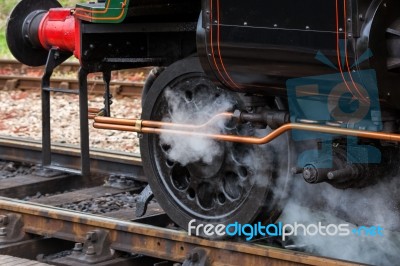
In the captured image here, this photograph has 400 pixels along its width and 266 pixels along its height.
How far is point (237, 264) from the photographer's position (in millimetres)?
5238

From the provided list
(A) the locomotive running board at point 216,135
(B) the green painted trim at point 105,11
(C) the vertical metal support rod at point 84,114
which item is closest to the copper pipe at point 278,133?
(A) the locomotive running board at point 216,135

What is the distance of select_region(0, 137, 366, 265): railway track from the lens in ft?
17.4

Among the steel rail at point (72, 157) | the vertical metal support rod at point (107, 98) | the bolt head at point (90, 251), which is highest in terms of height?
the vertical metal support rod at point (107, 98)

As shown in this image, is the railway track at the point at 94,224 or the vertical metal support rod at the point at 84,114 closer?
the railway track at the point at 94,224

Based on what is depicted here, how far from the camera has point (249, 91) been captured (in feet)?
16.4

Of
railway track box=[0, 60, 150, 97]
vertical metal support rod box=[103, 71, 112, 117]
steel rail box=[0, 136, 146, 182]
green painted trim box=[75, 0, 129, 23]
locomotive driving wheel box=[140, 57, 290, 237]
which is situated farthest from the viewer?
railway track box=[0, 60, 150, 97]

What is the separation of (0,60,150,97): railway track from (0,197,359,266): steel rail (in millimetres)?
5457

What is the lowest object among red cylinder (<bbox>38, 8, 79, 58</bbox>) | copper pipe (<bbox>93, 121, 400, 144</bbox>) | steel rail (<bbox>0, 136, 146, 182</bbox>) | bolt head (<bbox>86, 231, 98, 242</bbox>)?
bolt head (<bbox>86, 231, 98, 242</bbox>)

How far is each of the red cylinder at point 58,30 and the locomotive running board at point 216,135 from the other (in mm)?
787

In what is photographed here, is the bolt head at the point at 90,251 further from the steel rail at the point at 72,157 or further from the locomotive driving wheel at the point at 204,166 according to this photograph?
the steel rail at the point at 72,157

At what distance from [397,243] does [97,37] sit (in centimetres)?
231

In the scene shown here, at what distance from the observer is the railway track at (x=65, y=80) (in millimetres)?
12031

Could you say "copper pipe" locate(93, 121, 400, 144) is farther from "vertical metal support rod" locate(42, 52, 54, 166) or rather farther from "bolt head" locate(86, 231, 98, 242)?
"vertical metal support rod" locate(42, 52, 54, 166)

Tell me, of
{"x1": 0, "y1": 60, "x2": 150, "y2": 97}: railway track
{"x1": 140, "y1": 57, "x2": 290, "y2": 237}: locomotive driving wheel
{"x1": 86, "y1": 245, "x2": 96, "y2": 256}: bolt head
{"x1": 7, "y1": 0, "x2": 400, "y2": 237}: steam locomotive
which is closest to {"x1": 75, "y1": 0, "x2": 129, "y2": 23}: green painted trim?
{"x1": 7, "y1": 0, "x2": 400, "y2": 237}: steam locomotive
